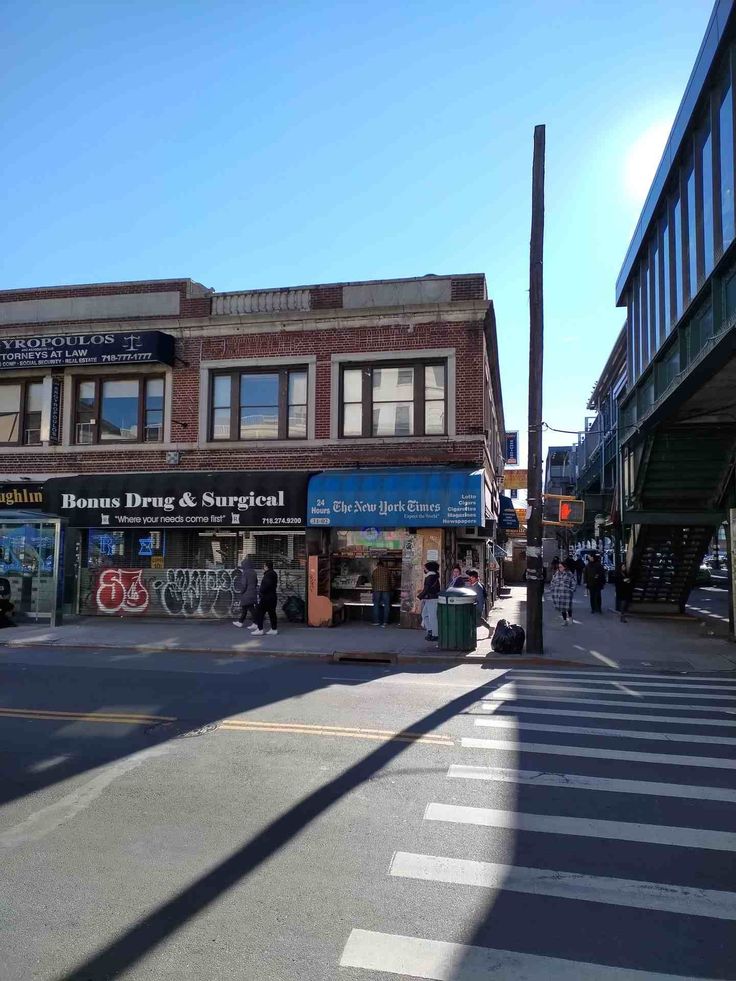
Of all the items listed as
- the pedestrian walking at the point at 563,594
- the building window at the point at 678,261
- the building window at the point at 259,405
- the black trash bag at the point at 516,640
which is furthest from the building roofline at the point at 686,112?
the black trash bag at the point at 516,640

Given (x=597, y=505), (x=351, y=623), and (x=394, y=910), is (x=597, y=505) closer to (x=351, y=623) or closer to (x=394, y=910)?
(x=351, y=623)

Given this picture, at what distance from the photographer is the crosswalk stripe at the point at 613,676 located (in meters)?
10.5

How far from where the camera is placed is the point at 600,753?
643 centimetres

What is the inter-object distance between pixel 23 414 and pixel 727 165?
17.5m

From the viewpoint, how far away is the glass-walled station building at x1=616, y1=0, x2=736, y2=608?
11.4 meters

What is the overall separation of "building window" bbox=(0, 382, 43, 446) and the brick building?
0.04 m

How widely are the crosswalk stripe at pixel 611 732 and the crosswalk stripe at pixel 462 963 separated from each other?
4.09 metres

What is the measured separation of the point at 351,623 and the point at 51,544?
24.2 feet

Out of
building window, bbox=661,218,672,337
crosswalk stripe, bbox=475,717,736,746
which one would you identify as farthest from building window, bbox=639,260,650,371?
crosswalk stripe, bbox=475,717,736,746

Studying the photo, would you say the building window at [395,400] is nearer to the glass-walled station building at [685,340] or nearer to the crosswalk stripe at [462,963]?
the glass-walled station building at [685,340]

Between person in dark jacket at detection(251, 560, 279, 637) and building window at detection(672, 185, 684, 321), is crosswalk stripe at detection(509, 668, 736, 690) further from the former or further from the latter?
building window at detection(672, 185, 684, 321)

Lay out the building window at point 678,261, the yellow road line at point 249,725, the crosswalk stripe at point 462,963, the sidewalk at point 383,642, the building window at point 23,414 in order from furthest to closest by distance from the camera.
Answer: the building window at point 23,414 < the building window at point 678,261 < the sidewalk at point 383,642 < the yellow road line at point 249,725 < the crosswalk stripe at point 462,963

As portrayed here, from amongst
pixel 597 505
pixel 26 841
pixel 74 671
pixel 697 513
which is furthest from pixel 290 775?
pixel 597 505

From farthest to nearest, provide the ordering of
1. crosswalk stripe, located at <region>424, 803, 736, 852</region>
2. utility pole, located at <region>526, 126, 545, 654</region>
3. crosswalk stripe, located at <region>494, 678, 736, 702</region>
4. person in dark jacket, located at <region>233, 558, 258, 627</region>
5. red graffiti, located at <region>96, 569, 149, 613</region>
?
1. red graffiti, located at <region>96, 569, 149, 613</region>
2. person in dark jacket, located at <region>233, 558, 258, 627</region>
3. utility pole, located at <region>526, 126, 545, 654</region>
4. crosswalk stripe, located at <region>494, 678, 736, 702</region>
5. crosswalk stripe, located at <region>424, 803, 736, 852</region>
